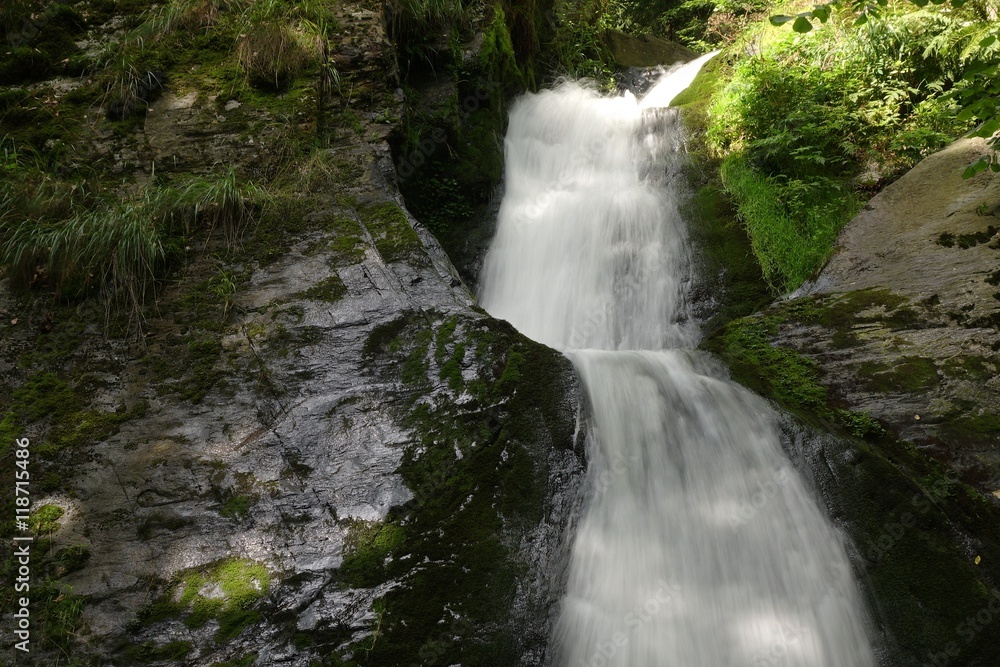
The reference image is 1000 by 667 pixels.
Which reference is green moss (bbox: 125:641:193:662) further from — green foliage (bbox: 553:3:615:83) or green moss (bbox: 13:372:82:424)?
green foliage (bbox: 553:3:615:83)

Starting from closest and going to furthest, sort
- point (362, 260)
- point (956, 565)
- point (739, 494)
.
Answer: point (956, 565) → point (739, 494) → point (362, 260)

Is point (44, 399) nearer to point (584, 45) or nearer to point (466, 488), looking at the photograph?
point (466, 488)

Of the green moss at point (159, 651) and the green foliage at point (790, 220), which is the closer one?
the green moss at point (159, 651)

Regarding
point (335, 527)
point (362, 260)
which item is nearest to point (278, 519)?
point (335, 527)

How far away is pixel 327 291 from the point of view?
164 inches

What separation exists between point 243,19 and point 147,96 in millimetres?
1199

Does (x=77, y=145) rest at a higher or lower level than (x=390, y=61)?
lower

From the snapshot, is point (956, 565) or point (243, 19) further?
point (243, 19)

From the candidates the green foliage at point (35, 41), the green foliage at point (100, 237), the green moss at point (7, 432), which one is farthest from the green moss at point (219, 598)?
the green foliage at point (35, 41)

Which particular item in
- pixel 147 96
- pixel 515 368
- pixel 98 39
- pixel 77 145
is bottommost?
pixel 515 368

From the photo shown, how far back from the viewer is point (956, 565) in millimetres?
3275

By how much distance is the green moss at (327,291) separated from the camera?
4117 mm

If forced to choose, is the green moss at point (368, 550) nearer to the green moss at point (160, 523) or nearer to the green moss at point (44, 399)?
the green moss at point (160, 523)

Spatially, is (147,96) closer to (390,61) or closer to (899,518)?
(390,61)
